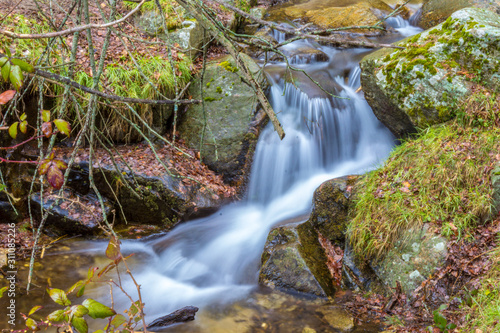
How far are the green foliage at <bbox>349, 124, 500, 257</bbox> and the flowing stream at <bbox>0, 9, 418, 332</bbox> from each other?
128 centimetres

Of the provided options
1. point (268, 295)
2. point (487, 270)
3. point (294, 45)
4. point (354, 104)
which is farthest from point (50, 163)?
point (294, 45)

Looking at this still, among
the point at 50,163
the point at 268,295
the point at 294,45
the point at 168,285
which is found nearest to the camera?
the point at 50,163

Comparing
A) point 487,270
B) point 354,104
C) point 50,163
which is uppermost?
point 50,163

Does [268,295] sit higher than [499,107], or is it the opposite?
[499,107]

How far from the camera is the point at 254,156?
6344 millimetres

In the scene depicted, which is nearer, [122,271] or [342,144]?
[122,271]

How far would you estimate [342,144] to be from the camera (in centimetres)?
647

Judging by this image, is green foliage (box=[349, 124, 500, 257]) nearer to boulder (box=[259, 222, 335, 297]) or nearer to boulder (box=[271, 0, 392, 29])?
boulder (box=[259, 222, 335, 297])

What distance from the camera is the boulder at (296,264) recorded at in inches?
161

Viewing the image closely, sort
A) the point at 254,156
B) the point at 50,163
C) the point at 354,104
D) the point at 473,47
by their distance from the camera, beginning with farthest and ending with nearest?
the point at 354,104
the point at 254,156
the point at 473,47
the point at 50,163

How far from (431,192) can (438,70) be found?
1890 millimetres

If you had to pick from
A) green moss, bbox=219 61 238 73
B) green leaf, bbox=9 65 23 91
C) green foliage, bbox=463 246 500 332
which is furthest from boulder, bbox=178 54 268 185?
green leaf, bbox=9 65 23 91

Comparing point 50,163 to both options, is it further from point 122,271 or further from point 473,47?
point 473,47

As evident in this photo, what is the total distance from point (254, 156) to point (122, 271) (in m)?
2.96
